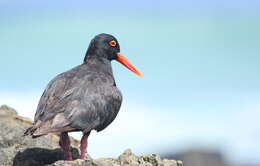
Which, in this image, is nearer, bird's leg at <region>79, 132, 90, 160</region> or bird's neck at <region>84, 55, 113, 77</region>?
bird's leg at <region>79, 132, 90, 160</region>

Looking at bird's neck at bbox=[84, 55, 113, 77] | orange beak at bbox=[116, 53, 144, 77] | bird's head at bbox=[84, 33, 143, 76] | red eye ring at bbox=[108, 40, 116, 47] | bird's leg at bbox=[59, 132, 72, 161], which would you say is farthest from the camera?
orange beak at bbox=[116, 53, 144, 77]

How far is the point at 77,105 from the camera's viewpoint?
1694 centimetres

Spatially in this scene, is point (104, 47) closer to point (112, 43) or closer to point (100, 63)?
point (112, 43)

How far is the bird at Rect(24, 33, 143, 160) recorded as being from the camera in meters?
16.5

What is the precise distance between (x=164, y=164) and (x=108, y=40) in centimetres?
457

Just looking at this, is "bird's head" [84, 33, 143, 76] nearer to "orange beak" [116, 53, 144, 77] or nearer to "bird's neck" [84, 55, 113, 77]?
"bird's neck" [84, 55, 113, 77]

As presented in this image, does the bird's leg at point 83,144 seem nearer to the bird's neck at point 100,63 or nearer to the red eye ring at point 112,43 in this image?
the bird's neck at point 100,63

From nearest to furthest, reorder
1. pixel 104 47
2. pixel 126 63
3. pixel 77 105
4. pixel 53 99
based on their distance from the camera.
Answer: pixel 77 105, pixel 53 99, pixel 104 47, pixel 126 63

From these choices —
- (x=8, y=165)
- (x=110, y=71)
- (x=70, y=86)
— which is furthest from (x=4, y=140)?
(x=110, y=71)

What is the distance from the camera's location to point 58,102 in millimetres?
16953

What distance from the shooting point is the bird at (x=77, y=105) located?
1655 centimetres

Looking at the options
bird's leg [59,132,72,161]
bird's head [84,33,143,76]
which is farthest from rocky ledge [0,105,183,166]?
bird's head [84,33,143,76]

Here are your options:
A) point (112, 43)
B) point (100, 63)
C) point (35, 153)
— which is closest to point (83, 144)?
point (35, 153)

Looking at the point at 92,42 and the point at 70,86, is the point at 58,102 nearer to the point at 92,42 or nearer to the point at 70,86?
the point at 70,86
